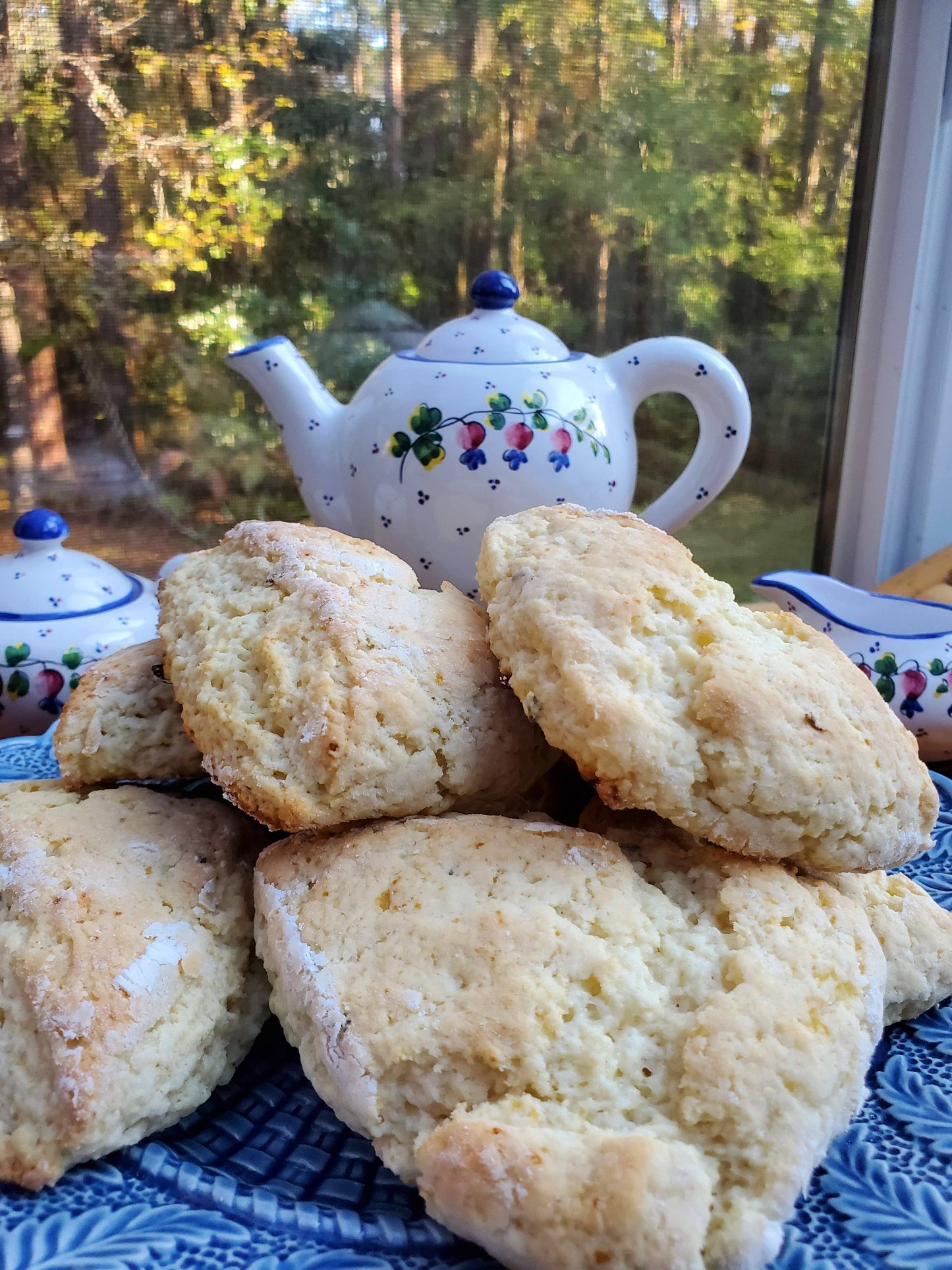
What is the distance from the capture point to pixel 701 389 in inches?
52.4

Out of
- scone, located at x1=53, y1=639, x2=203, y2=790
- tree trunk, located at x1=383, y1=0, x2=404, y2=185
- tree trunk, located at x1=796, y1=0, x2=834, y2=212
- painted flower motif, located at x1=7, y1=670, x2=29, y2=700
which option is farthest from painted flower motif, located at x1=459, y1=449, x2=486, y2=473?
tree trunk, located at x1=796, y1=0, x2=834, y2=212

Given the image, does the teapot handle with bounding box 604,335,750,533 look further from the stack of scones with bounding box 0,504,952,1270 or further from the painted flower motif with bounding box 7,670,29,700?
the painted flower motif with bounding box 7,670,29,700

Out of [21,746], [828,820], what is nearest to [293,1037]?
[828,820]

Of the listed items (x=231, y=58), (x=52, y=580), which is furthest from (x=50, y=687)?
(x=231, y=58)

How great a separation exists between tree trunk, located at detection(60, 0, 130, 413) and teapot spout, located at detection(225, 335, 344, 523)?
430mm

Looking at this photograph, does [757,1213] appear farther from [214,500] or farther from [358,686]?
[214,500]

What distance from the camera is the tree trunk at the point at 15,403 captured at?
1.62 m

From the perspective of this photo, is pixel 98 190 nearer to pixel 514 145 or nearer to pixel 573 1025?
pixel 514 145

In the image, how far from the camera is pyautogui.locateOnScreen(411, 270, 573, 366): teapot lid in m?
1.29

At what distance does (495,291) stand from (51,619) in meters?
0.74

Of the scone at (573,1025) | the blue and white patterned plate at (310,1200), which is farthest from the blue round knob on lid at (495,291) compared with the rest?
the blue and white patterned plate at (310,1200)

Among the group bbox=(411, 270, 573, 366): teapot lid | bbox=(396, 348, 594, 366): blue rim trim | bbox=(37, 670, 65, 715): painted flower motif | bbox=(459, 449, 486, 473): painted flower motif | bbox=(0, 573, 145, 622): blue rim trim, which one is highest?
bbox=(411, 270, 573, 366): teapot lid

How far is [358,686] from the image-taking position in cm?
73

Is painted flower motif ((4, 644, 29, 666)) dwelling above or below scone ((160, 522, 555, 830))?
below
